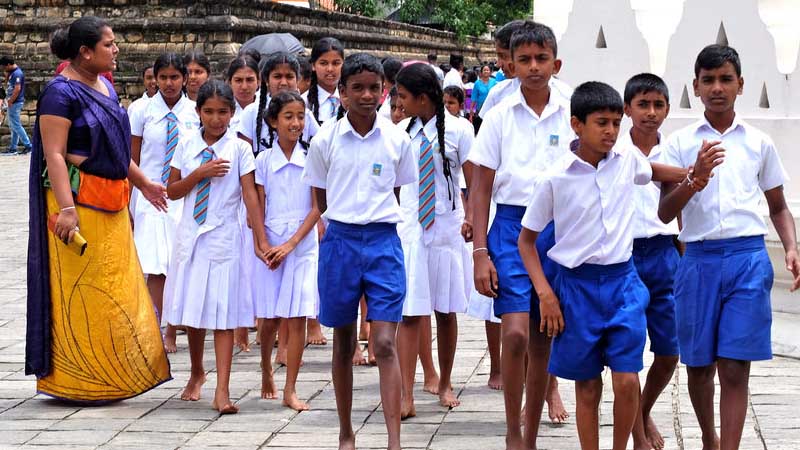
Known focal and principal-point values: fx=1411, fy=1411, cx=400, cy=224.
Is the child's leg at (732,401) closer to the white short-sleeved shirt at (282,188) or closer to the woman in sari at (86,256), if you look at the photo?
the white short-sleeved shirt at (282,188)

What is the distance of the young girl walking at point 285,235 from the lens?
731 cm

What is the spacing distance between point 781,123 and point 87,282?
478cm

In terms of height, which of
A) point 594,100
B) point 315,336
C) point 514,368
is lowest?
point 315,336

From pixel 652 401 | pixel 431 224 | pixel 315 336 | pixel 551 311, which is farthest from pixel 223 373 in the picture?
pixel 551 311

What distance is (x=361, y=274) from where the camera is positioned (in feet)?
19.7

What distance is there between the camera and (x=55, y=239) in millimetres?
7105

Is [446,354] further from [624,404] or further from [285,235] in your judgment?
[624,404]

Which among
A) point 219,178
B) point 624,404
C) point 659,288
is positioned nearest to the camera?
point 624,404

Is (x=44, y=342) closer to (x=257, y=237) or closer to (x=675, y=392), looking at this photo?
(x=257, y=237)

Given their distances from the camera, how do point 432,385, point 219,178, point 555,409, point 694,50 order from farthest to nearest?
1. point 694,50
2. point 432,385
3. point 219,178
4. point 555,409

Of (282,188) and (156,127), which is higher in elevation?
(156,127)

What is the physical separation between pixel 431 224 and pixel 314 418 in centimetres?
112

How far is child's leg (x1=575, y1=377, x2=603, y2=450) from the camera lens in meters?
5.18

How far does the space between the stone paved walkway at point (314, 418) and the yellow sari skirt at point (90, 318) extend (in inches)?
4.7
